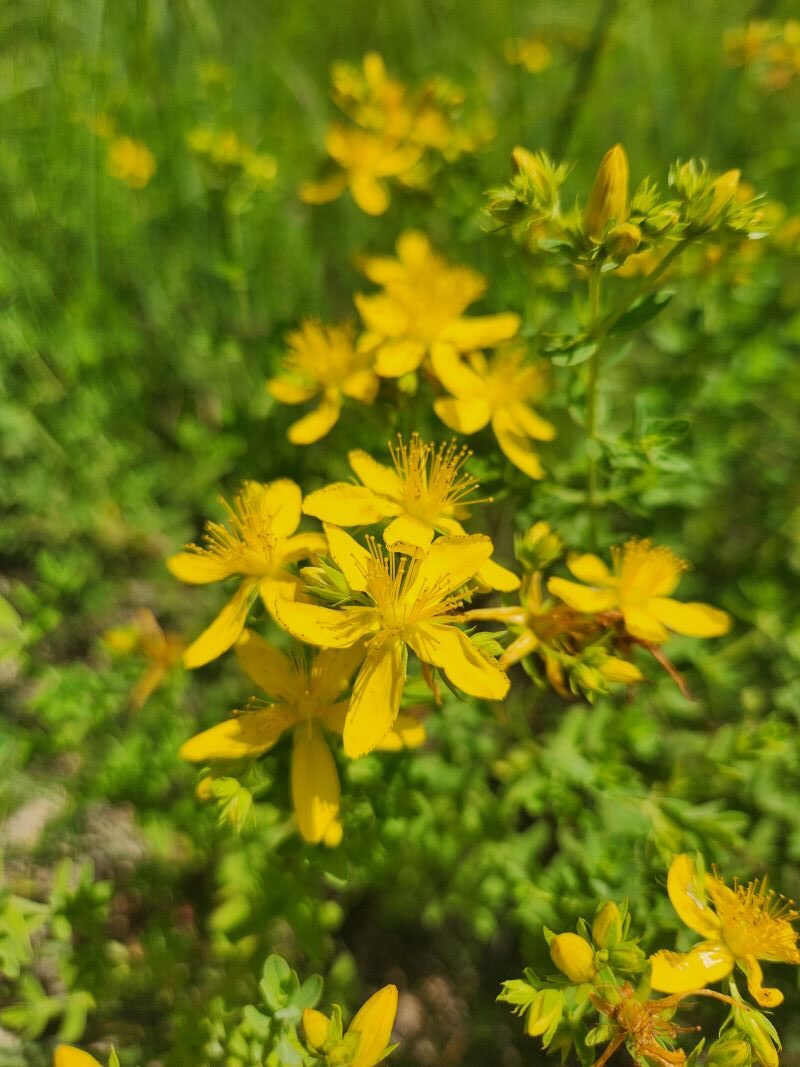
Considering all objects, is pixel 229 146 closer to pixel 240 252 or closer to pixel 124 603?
pixel 240 252

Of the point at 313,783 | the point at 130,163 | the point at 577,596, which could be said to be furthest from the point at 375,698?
the point at 130,163

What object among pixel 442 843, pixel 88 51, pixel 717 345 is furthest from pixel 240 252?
pixel 442 843

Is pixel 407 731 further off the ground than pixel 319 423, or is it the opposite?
pixel 319 423

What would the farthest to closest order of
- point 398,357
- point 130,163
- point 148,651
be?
point 130,163, point 148,651, point 398,357

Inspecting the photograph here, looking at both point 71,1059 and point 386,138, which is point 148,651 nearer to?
point 71,1059

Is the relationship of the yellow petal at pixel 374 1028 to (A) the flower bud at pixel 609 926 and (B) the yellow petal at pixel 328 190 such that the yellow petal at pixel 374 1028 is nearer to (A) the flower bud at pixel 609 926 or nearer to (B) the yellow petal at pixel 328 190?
(A) the flower bud at pixel 609 926

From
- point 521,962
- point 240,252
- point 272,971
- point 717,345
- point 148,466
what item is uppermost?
point 240,252

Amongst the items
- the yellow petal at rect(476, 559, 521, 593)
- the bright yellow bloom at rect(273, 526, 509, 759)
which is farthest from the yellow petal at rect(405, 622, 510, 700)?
the yellow petal at rect(476, 559, 521, 593)
